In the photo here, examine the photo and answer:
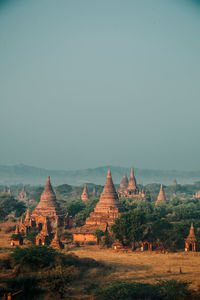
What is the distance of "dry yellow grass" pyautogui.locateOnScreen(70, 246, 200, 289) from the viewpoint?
35188 mm

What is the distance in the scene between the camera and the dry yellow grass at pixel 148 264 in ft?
115

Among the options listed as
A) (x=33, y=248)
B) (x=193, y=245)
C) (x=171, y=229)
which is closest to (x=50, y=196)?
(x=171, y=229)

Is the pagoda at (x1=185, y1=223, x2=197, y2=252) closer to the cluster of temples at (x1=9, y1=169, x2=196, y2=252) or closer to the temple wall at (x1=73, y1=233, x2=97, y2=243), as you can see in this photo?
the cluster of temples at (x1=9, y1=169, x2=196, y2=252)

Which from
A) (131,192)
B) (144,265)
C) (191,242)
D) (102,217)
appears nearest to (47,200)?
(102,217)

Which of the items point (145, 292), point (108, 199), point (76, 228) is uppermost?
point (108, 199)

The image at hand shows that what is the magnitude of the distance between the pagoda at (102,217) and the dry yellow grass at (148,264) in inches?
164

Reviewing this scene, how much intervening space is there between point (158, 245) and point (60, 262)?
18.4 metres

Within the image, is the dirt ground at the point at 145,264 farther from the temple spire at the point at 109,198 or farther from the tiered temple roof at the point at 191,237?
the temple spire at the point at 109,198

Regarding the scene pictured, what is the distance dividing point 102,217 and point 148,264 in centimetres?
2159

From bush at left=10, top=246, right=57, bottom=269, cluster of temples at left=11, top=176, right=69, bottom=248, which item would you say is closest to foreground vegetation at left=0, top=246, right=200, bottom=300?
bush at left=10, top=246, right=57, bottom=269

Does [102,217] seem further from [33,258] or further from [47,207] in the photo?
[33,258]

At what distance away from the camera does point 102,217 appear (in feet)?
205

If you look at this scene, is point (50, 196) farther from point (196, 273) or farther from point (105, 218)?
point (196, 273)

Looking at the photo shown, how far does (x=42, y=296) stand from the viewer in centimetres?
2964
